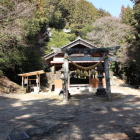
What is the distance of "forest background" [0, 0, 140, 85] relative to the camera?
15164mm

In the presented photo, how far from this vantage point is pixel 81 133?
4.11 metres

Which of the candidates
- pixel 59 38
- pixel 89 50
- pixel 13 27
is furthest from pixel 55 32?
pixel 89 50

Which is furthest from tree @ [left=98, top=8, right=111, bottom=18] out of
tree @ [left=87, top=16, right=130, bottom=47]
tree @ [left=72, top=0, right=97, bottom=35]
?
tree @ [left=87, top=16, right=130, bottom=47]

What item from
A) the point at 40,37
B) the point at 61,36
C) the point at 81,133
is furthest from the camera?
the point at 61,36

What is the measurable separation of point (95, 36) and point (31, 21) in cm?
1751

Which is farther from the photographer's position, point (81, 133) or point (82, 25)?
point (82, 25)

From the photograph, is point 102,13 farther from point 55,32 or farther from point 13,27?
point 13,27

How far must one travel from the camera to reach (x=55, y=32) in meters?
39.3

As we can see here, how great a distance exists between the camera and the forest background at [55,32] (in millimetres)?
15164

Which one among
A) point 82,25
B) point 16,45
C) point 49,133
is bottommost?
point 49,133

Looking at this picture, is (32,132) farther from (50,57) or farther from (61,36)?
(61,36)

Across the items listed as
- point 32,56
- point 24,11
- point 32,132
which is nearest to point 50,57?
point 24,11

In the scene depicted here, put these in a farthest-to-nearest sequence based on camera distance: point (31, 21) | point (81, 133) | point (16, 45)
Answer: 1. point (31, 21)
2. point (16, 45)
3. point (81, 133)

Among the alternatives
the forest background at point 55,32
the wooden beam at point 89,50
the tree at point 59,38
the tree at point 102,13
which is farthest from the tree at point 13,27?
the tree at point 102,13
